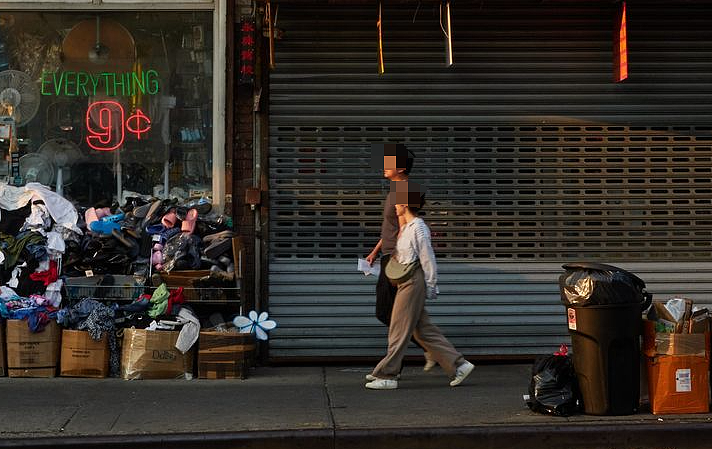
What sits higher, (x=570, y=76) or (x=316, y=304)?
(x=570, y=76)

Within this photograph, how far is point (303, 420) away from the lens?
7.04m

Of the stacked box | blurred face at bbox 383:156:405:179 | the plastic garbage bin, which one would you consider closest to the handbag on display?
blurred face at bbox 383:156:405:179

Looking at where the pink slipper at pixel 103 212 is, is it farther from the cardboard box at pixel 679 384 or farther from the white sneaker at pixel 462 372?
the cardboard box at pixel 679 384

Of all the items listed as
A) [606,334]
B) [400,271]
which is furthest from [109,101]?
[606,334]

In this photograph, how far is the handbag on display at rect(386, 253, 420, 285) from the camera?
794 centimetres

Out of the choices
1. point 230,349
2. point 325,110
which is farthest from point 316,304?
point 325,110

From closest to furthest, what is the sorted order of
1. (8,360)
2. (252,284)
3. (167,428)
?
(167,428) < (8,360) < (252,284)

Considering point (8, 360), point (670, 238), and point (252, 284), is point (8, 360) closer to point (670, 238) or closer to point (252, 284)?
point (252, 284)

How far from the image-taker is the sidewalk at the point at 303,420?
6.64m

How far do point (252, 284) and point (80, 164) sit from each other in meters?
2.13

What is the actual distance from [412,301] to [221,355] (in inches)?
75.3

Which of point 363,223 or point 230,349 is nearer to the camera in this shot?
point 230,349

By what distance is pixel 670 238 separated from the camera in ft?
32.4

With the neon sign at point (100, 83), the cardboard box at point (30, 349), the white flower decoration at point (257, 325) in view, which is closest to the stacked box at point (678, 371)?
the white flower decoration at point (257, 325)
